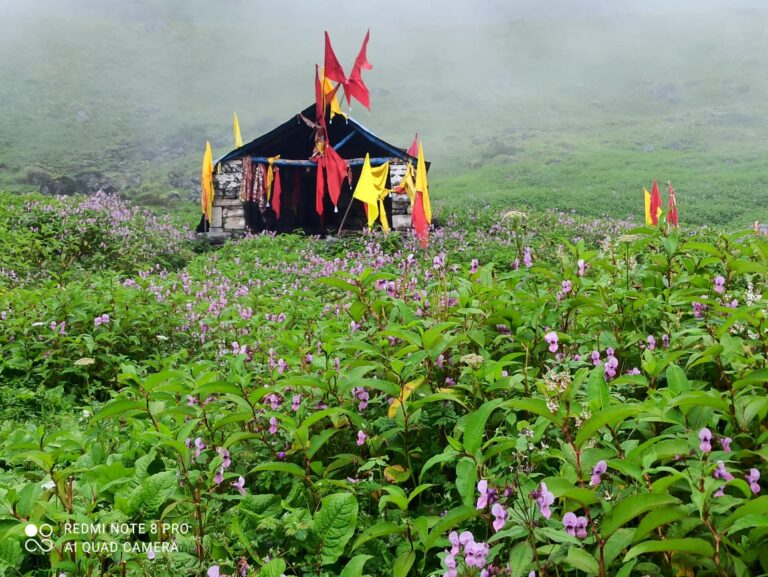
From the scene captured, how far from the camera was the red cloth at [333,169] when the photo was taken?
18.7 metres

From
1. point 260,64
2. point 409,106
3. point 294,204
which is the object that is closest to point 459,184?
point 294,204

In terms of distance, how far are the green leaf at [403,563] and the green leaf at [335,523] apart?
26 centimetres

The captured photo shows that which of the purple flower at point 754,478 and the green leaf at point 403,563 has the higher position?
the purple flower at point 754,478

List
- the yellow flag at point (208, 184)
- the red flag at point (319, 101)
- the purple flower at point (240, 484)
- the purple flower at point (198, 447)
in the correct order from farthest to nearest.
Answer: the yellow flag at point (208, 184)
the red flag at point (319, 101)
the purple flower at point (198, 447)
the purple flower at point (240, 484)

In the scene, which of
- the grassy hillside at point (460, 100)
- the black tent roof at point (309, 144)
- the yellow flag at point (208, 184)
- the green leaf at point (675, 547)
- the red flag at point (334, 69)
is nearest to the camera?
the green leaf at point (675, 547)

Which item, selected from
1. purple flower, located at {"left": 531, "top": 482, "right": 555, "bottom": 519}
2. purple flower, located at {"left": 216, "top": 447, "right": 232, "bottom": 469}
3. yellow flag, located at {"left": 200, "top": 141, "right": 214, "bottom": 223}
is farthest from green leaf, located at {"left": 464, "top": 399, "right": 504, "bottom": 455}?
yellow flag, located at {"left": 200, "top": 141, "right": 214, "bottom": 223}

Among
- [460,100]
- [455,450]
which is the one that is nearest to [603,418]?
[455,450]

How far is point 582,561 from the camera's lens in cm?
199

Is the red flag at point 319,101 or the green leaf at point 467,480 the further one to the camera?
the red flag at point 319,101

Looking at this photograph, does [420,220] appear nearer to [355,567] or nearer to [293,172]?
[293,172]

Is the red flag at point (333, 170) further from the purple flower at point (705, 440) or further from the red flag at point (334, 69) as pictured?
the purple flower at point (705, 440)

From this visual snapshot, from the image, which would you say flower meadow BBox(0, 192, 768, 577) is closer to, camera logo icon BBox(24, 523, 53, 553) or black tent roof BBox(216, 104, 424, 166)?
camera logo icon BBox(24, 523, 53, 553)

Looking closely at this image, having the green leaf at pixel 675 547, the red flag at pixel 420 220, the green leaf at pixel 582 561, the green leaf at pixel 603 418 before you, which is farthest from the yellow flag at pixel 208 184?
the green leaf at pixel 675 547

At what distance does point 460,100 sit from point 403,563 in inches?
2767
